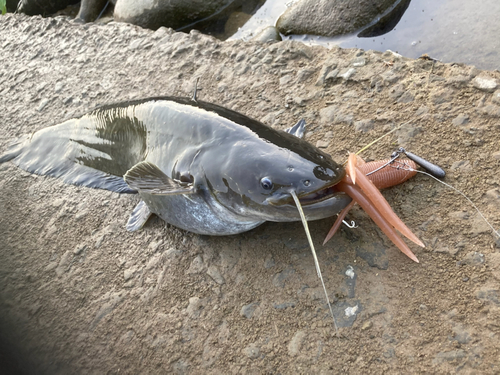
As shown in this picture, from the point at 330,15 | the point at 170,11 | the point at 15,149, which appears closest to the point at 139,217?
the point at 15,149

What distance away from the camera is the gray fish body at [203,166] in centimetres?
193

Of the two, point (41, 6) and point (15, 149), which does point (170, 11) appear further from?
point (41, 6)

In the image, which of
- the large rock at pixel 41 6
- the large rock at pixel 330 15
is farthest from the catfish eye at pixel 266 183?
the large rock at pixel 41 6

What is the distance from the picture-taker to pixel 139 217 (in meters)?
2.91

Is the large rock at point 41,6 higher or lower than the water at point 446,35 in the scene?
higher

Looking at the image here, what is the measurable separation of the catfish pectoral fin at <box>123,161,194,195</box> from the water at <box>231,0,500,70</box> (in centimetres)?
322

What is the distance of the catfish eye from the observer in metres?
1.94

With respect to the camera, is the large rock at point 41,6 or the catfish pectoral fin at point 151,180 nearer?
the catfish pectoral fin at point 151,180

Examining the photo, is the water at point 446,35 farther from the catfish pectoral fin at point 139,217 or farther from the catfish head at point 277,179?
the catfish pectoral fin at point 139,217

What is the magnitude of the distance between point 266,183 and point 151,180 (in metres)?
0.82

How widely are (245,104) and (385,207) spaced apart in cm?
181

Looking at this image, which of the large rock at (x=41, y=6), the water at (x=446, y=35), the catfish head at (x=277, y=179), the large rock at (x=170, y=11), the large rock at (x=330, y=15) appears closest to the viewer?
the catfish head at (x=277, y=179)

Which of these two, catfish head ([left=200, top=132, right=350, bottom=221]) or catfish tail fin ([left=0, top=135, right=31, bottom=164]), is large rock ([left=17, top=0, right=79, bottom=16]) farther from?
catfish head ([left=200, top=132, right=350, bottom=221])

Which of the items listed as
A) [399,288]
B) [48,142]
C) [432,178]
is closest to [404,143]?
[432,178]
